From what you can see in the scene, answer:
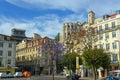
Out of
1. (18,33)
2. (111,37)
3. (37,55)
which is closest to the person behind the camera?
(111,37)

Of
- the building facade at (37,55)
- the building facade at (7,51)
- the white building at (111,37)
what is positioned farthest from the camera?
the building facade at (37,55)

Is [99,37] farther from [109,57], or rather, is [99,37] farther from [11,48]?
[11,48]

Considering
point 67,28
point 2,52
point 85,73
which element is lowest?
point 85,73

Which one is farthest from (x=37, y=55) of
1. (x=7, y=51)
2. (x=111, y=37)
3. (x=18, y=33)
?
(x=18, y=33)

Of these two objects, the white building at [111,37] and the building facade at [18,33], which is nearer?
the white building at [111,37]

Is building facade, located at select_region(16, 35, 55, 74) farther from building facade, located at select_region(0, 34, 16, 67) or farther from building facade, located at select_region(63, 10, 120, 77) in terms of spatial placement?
building facade, located at select_region(63, 10, 120, 77)

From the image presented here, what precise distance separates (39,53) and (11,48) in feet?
50.6

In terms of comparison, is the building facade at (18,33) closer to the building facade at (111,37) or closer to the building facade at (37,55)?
the building facade at (37,55)

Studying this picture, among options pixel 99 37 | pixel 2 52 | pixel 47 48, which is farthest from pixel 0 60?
pixel 99 37

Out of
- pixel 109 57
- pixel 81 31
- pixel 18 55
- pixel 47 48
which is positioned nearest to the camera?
pixel 81 31

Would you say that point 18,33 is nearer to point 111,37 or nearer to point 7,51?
point 7,51

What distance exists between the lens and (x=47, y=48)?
104 meters

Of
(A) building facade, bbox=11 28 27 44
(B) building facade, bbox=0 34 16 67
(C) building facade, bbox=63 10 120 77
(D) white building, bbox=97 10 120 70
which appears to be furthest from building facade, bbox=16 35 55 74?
(A) building facade, bbox=11 28 27 44

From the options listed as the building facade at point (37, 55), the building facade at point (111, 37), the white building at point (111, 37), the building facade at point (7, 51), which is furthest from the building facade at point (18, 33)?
the white building at point (111, 37)
